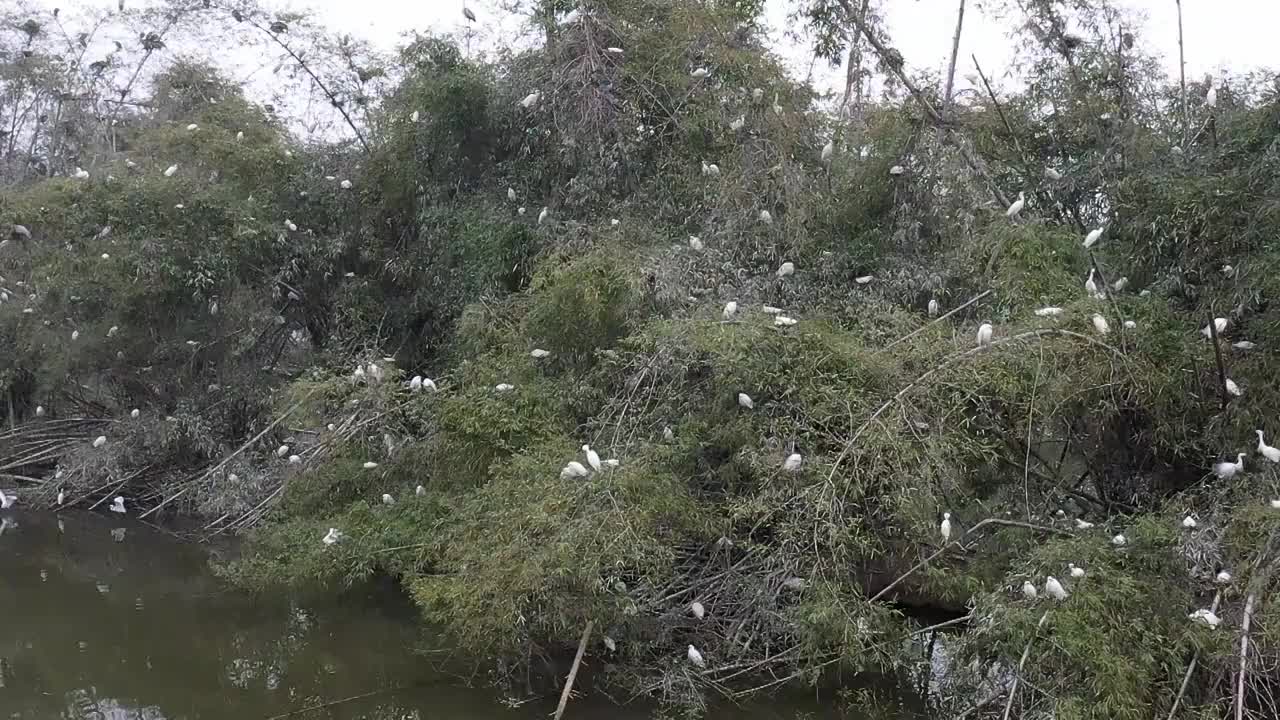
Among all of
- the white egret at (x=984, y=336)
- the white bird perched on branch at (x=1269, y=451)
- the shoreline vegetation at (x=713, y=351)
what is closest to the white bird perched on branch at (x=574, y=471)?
the shoreline vegetation at (x=713, y=351)

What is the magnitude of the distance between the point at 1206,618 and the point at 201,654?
518 centimetres

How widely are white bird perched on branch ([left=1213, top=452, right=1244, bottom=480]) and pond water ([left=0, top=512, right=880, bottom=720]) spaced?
2146mm

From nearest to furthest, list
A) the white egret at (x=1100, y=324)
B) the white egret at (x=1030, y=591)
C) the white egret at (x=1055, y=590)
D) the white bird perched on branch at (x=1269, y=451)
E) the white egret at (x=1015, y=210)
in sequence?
1. the white egret at (x=1055, y=590)
2. the white egret at (x=1030, y=591)
3. the white bird perched on branch at (x=1269, y=451)
4. the white egret at (x=1100, y=324)
5. the white egret at (x=1015, y=210)

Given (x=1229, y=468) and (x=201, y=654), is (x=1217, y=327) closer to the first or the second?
(x=1229, y=468)

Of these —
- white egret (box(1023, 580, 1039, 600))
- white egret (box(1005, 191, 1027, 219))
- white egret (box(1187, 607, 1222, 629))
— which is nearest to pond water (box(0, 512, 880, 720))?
white egret (box(1023, 580, 1039, 600))

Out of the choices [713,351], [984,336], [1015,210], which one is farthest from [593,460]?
[1015,210]

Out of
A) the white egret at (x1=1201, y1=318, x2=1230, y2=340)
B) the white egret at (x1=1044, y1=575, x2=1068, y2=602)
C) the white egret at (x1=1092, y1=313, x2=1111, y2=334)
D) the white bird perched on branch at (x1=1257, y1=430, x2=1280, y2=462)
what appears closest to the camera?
the white egret at (x1=1044, y1=575, x2=1068, y2=602)

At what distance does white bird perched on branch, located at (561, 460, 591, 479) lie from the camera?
4.32m

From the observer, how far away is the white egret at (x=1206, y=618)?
3613mm

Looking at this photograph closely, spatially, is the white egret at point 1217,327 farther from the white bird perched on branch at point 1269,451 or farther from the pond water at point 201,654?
the pond water at point 201,654

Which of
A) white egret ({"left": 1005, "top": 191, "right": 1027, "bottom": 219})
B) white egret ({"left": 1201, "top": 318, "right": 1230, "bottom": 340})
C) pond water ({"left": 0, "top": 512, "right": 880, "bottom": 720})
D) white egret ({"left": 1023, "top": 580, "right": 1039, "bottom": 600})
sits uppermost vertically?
white egret ({"left": 1005, "top": 191, "right": 1027, "bottom": 219})

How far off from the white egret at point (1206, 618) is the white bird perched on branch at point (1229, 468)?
75 cm

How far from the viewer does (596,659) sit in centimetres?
509

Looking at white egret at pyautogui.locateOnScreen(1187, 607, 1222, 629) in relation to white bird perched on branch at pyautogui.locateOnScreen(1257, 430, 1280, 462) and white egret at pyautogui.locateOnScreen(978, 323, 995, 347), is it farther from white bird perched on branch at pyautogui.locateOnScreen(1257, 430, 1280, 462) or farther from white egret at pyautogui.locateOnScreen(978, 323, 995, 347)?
white egret at pyautogui.locateOnScreen(978, 323, 995, 347)
